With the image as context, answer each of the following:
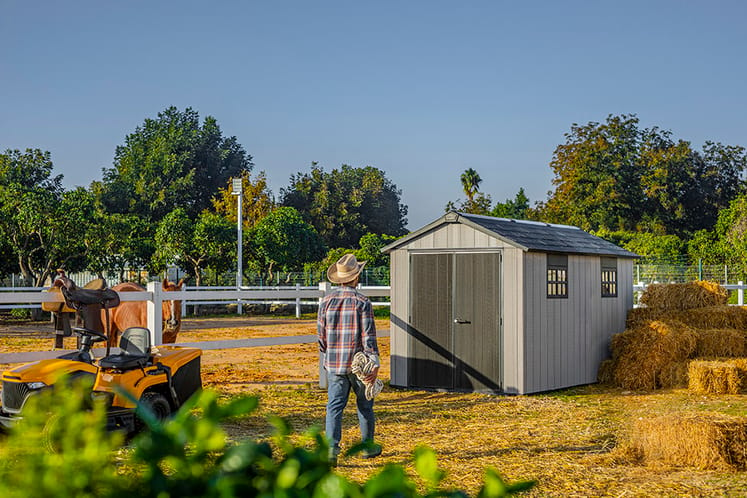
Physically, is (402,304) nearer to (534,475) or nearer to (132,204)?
(534,475)

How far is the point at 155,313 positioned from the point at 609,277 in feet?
20.9

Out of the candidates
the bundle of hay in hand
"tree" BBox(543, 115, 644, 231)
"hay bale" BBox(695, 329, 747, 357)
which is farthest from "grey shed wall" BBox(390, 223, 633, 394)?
"tree" BBox(543, 115, 644, 231)

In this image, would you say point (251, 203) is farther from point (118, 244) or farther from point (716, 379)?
point (716, 379)

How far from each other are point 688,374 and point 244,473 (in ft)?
34.6

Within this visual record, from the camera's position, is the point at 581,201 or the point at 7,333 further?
the point at 581,201

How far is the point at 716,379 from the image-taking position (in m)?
10.7

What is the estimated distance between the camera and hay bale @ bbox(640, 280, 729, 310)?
41.9 ft

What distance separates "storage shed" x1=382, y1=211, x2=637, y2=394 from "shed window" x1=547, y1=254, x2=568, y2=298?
13 mm

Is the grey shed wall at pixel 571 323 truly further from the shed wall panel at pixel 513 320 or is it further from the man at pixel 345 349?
the man at pixel 345 349

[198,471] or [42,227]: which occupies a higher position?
[42,227]

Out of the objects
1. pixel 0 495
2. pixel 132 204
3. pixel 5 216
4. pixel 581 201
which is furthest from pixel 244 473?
pixel 132 204

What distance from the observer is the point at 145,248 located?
35.3m

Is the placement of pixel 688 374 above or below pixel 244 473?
below

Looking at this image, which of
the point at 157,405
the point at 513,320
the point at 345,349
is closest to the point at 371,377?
the point at 345,349
